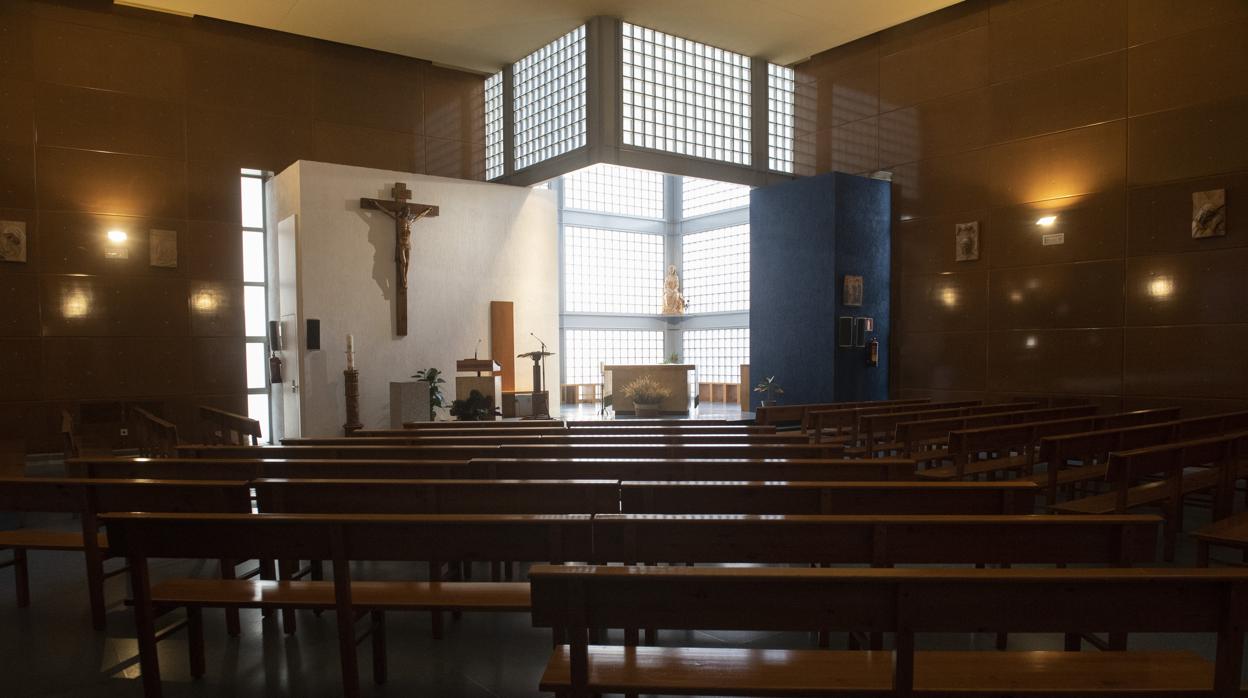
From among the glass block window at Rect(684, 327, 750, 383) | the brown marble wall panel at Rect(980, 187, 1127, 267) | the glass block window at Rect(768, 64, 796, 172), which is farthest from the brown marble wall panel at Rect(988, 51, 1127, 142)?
the glass block window at Rect(684, 327, 750, 383)

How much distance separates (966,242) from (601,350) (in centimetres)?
1107

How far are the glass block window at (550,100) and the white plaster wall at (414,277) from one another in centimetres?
89

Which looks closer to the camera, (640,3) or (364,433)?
(364,433)

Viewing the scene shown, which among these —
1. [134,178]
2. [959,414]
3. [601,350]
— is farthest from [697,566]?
[601,350]

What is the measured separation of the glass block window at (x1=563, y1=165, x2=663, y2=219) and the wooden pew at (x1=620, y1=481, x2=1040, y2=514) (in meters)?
17.3

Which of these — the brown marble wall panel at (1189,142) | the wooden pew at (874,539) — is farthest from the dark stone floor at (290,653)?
the brown marble wall panel at (1189,142)

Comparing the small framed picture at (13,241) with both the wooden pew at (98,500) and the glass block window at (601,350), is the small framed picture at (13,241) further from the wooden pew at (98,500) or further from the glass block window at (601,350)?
the glass block window at (601,350)

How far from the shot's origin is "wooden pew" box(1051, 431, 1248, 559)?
13.5 ft

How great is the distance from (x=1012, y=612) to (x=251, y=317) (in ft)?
38.3

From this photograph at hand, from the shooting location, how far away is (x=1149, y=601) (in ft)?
5.99

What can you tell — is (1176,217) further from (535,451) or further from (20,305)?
(20,305)

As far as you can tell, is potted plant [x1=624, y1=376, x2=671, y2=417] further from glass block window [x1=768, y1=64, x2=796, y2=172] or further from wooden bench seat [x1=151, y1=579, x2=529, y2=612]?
wooden bench seat [x1=151, y1=579, x2=529, y2=612]

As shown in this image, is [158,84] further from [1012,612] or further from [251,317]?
[1012,612]

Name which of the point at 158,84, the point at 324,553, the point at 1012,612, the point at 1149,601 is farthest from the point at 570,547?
the point at 158,84
